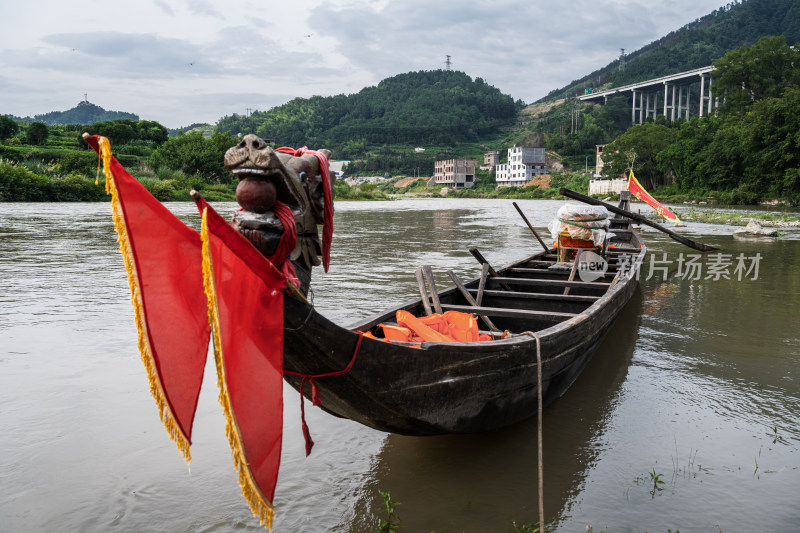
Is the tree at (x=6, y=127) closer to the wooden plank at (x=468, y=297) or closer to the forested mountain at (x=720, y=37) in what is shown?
the wooden plank at (x=468, y=297)

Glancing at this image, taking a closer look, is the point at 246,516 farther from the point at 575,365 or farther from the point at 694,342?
the point at 694,342

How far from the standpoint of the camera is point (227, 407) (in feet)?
5.95

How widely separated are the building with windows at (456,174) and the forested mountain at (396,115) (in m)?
28.4

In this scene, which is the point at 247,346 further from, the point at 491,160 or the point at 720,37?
the point at 720,37

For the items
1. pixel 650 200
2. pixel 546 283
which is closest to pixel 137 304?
pixel 546 283

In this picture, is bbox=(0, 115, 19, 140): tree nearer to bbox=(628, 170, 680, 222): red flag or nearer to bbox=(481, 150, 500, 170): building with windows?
bbox=(628, 170, 680, 222): red flag

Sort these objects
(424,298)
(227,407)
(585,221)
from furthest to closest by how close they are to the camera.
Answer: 1. (585,221)
2. (424,298)
3. (227,407)

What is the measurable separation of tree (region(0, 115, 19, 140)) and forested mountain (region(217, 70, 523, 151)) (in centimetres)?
6036

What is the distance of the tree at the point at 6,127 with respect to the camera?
145 feet

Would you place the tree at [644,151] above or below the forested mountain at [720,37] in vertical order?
below

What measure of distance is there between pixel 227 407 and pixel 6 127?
54.7 metres

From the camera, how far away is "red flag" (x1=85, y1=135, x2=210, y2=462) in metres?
1.75

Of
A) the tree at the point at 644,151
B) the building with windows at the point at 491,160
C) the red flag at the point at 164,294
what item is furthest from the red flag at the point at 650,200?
the building with windows at the point at 491,160

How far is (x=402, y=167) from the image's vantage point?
4141 inches
